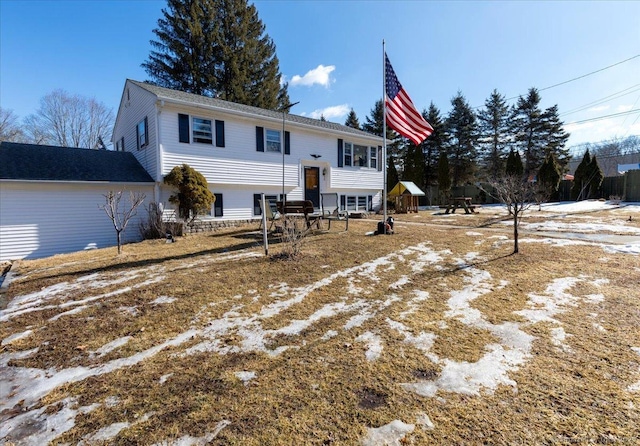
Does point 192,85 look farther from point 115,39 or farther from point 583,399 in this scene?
point 583,399

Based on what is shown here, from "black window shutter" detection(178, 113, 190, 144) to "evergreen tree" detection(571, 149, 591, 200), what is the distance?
29.6 metres

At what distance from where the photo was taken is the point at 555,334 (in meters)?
3.22

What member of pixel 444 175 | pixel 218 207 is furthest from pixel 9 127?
pixel 444 175

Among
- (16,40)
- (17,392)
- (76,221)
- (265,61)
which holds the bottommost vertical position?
(17,392)

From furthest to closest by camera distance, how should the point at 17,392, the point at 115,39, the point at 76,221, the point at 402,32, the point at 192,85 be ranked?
the point at 192,85 → the point at 115,39 → the point at 402,32 → the point at 76,221 → the point at 17,392

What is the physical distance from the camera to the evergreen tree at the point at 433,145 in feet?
110

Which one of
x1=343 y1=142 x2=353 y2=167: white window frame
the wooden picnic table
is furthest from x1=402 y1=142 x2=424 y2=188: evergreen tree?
x1=343 y1=142 x2=353 y2=167: white window frame

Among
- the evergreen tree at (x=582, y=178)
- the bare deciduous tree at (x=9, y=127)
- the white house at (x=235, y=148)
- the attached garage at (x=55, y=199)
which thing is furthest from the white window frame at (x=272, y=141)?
the evergreen tree at (x=582, y=178)

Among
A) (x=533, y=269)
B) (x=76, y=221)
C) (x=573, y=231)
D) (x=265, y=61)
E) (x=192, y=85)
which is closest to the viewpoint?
(x=533, y=269)

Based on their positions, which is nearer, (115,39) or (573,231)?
(573,231)

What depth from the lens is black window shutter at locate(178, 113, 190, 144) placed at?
11.8m

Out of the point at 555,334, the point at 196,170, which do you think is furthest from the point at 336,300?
the point at 196,170

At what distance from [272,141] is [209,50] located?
14839mm

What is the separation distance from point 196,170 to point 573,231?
46.1ft
